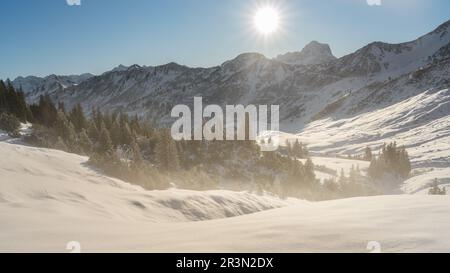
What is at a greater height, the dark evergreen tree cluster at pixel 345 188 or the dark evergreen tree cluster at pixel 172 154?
the dark evergreen tree cluster at pixel 172 154

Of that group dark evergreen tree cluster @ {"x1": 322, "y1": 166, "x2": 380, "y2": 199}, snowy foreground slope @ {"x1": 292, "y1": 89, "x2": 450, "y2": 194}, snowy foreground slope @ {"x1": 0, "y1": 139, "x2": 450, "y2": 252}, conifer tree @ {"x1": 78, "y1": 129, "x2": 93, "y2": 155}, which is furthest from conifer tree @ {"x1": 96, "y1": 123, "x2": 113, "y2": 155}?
snowy foreground slope @ {"x1": 292, "y1": 89, "x2": 450, "y2": 194}

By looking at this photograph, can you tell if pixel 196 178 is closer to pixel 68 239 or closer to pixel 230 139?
pixel 230 139

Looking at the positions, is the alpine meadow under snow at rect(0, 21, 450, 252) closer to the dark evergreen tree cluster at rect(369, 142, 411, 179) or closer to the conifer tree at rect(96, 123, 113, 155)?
the conifer tree at rect(96, 123, 113, 155)

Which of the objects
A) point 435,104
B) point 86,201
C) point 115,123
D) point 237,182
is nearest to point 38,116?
point 115,123

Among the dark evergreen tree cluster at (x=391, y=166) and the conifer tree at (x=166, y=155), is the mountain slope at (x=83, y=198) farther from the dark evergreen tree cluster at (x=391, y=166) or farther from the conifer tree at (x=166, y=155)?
the dark evergreen tree cluster at (x=391, y=166)

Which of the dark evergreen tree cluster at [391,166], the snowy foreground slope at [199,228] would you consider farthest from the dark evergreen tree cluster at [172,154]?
the snowy foreground slope at [199,228]

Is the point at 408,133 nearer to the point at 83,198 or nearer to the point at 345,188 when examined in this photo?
the point at 345,188

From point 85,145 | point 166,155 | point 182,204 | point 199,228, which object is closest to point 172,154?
point 166,155

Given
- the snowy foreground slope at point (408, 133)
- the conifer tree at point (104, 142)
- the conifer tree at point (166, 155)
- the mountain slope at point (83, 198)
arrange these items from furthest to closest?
the snowy foreground slope at point (408, 133) → the conifer tree at point (166, 155) → the conifer tree at point (104, 142) → the mountain slope at point (83, 198)

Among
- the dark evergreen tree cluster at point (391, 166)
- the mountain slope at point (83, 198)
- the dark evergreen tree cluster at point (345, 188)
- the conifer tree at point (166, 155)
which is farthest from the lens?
the dark evergreen tree cluster at point (391, 166)

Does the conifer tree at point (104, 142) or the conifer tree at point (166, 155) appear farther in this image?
the conifer tree at point (166, 155)

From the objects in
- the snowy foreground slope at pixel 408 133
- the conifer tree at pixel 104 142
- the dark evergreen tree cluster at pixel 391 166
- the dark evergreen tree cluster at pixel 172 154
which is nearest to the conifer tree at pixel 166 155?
the dark evergreen tree cluster at pixel 172 154

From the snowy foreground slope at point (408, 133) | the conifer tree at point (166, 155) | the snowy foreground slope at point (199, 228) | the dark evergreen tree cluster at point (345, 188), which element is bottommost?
the dark evergreen tree cluster at point (345, 188)

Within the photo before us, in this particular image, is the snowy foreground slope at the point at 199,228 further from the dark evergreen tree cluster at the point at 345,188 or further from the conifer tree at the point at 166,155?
the dark evergreen tree cluster at the point at 345,188
